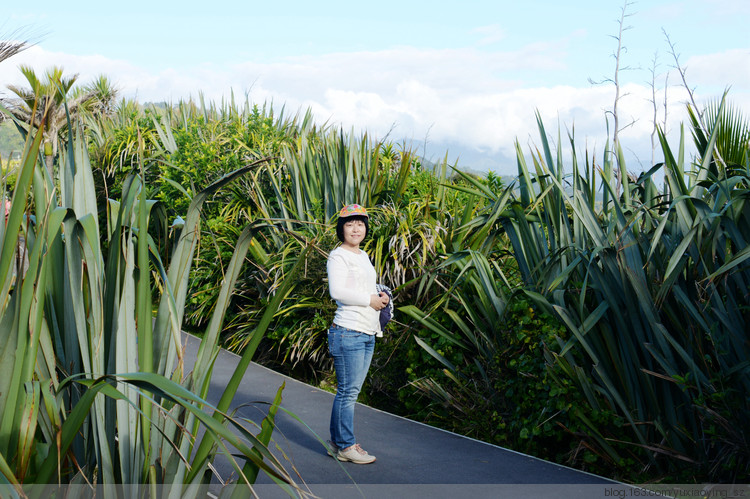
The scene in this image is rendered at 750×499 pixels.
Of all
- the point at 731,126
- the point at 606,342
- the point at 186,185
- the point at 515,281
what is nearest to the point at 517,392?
the point at 606,342

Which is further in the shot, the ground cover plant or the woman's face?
the woman's face

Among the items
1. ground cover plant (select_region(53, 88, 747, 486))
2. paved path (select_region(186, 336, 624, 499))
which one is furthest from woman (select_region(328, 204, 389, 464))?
ground cover plant (select_region(53, 88, 747, 486))

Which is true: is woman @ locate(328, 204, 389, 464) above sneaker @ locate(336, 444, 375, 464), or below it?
above

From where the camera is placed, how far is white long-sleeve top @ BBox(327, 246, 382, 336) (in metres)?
4.65

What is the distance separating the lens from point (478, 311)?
5.61 m

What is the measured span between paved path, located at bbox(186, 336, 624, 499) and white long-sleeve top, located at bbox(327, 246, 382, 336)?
2.71 feet

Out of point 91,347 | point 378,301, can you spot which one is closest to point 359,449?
point 378,301

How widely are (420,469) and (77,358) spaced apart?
2730 mm

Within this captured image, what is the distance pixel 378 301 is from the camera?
4711mm

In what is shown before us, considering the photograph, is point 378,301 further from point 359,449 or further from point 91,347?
point 91,347

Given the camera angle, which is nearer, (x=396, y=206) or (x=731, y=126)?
(x=731, y=126)

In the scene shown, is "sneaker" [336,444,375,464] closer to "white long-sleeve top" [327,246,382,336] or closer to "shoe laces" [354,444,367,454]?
"shoe laces" [354,444,367,454]

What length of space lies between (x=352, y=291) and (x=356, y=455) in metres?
1.16

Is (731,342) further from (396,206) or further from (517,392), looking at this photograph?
(396,206)
